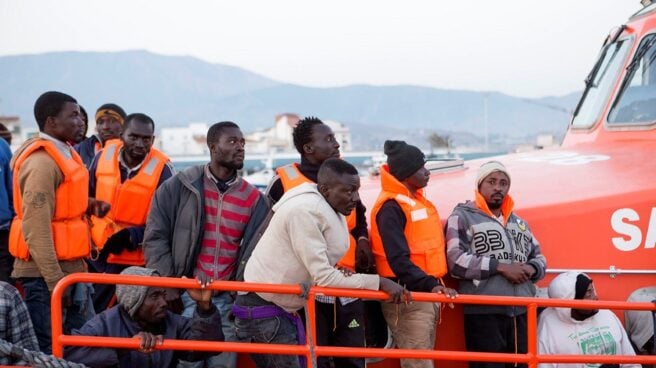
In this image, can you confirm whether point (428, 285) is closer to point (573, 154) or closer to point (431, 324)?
point (431, 324)

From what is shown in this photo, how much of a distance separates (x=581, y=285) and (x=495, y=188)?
0.67 m

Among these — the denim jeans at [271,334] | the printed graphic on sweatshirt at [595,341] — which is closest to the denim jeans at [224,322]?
the denim jeans at [271,334]

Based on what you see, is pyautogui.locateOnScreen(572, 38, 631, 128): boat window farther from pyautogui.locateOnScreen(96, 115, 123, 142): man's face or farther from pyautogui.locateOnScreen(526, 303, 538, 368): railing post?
pyautogui.locateOnScreen(96, 115, 123, 142): man's face

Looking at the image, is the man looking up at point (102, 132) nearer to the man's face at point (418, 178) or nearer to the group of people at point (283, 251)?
the group of people at point (283, 251)

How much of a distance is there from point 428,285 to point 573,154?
226cm

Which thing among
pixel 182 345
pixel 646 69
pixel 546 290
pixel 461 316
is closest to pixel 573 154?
pixel 646 69

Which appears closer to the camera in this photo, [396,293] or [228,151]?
[396,293]

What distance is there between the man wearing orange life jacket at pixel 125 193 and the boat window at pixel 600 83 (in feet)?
11.3

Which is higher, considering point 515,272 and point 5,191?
point 5,191

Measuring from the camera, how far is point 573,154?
493cm

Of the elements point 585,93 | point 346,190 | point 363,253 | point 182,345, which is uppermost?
point 585,93

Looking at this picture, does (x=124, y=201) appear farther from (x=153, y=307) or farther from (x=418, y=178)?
(x=418, y=178)

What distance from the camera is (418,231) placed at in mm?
3432

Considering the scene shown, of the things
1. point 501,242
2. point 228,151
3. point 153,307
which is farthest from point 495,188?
point 153,307
